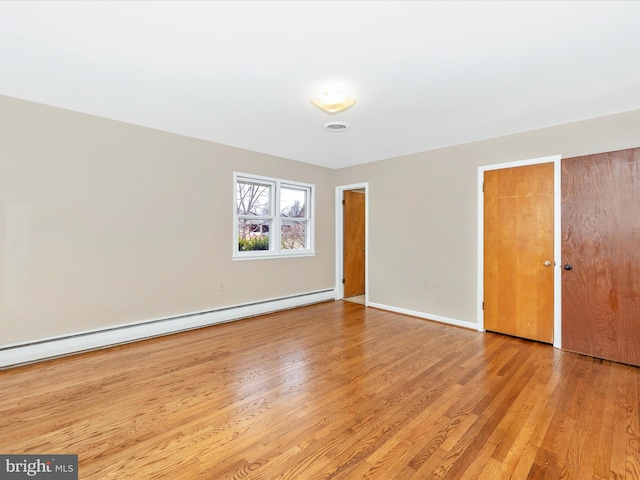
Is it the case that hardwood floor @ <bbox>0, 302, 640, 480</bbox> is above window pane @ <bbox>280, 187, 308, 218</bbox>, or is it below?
below

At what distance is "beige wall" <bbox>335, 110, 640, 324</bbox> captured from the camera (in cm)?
348

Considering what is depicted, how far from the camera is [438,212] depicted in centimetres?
443

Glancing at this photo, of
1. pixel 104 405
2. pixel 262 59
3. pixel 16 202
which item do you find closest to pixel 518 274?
pixel 262 59

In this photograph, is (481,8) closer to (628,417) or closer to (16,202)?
(628,417)

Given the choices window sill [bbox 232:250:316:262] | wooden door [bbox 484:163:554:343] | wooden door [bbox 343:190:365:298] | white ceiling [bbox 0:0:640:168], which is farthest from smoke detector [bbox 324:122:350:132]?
wooden door [bbox 343:190:365:298]

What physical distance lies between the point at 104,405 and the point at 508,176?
4.63m

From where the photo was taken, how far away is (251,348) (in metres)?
3.37

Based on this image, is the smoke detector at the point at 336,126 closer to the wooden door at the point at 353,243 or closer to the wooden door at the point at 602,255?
the wooden door at the point at 602,255

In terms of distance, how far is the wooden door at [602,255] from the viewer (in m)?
2.98

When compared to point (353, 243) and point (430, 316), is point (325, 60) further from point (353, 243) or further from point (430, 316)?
point (353, 243)

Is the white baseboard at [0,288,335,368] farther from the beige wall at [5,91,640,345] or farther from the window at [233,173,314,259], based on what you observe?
the window at [233,173,314,259]

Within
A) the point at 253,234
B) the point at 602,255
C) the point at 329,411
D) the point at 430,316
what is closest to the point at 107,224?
the point at 253,234

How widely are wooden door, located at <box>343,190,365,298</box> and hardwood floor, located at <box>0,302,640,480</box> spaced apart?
2.60m

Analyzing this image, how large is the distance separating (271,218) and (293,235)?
56 cm
